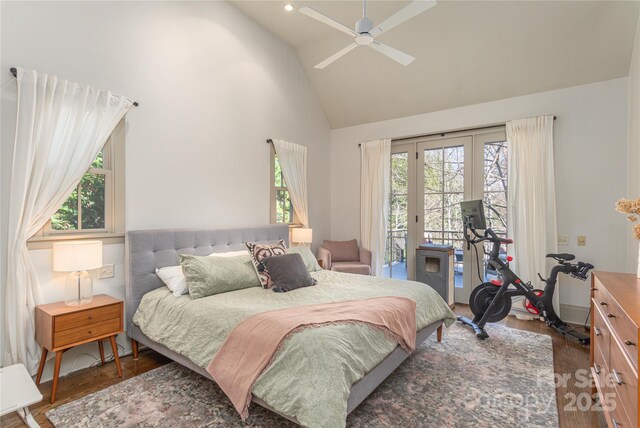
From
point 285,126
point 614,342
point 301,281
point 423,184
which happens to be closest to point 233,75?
point 285,126

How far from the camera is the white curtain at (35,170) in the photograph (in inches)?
91.7

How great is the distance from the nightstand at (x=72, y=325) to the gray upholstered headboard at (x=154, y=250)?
30 cm

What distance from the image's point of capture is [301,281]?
3.12 meters

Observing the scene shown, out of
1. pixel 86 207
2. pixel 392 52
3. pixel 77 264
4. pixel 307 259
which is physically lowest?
pixel 307 259

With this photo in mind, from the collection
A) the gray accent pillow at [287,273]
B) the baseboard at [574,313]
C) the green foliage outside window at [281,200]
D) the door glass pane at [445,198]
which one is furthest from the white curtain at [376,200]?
the baseboard at [574,313]

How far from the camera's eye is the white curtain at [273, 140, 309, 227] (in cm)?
473

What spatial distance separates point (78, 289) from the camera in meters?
2.57

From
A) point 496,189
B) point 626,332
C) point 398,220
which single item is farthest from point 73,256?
point 496,189

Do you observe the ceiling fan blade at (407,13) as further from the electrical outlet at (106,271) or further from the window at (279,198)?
the electrical outlet at (106,271)

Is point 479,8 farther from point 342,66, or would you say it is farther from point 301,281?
point 301,281

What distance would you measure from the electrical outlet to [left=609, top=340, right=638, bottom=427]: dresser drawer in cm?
358

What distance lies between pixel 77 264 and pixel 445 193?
4588mm

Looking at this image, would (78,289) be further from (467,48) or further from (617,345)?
(467,48)

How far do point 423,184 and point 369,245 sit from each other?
1.33 metres
